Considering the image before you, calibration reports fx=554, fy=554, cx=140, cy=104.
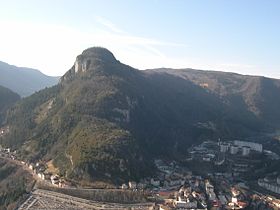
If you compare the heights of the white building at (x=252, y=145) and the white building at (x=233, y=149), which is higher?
the white building at (x=252, y=145)

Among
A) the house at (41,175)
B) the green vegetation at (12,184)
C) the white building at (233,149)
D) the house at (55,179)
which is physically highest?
the white building at (233,149)

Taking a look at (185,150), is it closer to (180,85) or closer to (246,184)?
(246,184)

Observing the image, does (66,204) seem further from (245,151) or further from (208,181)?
(245,151)

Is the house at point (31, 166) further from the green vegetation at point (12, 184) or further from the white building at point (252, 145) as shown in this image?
the white building at point (252, 145)

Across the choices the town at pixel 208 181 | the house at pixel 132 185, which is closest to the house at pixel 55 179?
the town at pixel 208 181

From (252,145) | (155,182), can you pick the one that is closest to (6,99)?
(252,145)

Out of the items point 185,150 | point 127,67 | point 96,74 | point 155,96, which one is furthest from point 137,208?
point 127,67
